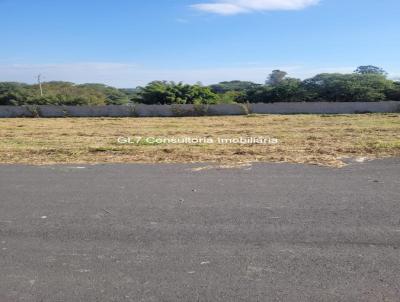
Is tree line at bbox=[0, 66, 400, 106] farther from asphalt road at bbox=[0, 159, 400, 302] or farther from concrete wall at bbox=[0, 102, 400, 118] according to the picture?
asphalt road at bbox=[0, 159, 400, 302]

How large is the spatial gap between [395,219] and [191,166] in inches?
166

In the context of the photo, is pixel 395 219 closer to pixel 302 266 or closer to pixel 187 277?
pixel 302 266

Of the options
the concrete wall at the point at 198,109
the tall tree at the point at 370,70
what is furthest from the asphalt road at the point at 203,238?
the tall tree at the point at 370,70

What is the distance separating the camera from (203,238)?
4543 millimetres

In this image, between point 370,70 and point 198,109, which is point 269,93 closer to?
point 198,109

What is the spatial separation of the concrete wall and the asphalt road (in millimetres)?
22232

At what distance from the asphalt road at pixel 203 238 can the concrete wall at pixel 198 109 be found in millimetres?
22232

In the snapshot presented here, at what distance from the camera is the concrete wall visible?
28188 millimetres

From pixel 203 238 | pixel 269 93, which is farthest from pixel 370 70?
pixel 203 238

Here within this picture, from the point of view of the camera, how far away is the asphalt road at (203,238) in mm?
3488

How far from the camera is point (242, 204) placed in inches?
226

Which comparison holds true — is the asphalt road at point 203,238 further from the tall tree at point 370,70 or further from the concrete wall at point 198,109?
the tall tree at point 370,70

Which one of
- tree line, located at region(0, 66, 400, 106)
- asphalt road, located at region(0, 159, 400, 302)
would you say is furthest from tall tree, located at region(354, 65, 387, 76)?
asphalt road, located at region(0, 159, 400, 302)

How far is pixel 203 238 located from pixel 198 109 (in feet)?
85.1
